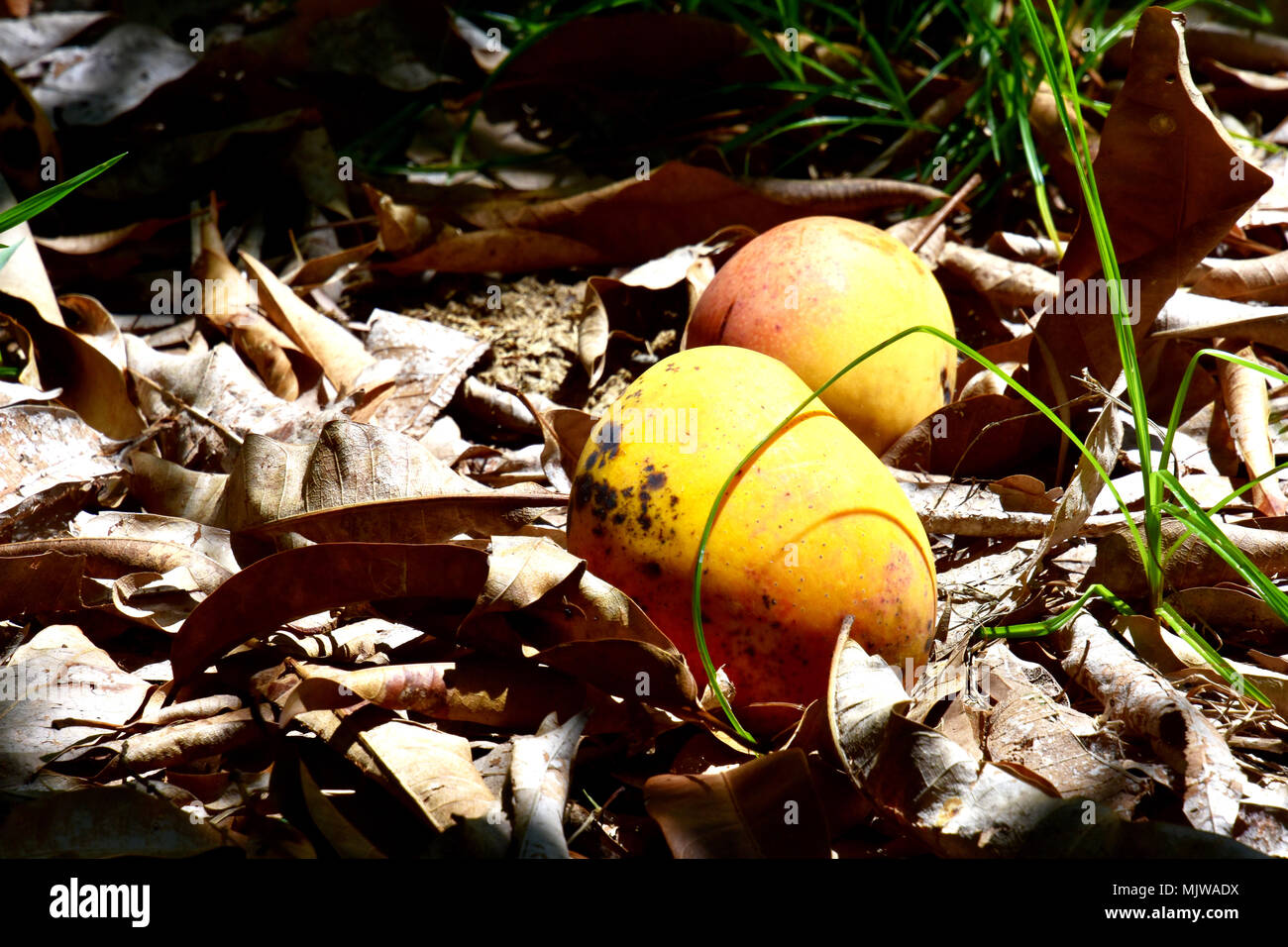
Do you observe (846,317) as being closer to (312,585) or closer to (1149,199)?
(1149,199)

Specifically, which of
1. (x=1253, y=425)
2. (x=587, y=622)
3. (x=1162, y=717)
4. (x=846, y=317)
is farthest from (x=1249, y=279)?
(x=587, y=622)

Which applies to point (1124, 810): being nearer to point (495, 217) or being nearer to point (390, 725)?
point (390, 725)

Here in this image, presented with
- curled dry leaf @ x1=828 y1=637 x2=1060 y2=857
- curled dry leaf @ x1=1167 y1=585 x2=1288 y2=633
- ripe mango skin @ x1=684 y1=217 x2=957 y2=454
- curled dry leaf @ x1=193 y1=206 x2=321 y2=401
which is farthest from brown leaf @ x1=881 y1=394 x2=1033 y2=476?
curled dry leaf @ x1=193 y1=206 x2=321 y2=401

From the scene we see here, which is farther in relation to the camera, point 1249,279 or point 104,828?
point 1249,279

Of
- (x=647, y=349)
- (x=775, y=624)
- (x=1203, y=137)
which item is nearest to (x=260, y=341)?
(x=647, y=349)

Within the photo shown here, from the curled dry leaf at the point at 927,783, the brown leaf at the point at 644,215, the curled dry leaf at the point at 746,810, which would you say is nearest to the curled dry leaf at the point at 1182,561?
the curled dry leaf at the point at 927,783
